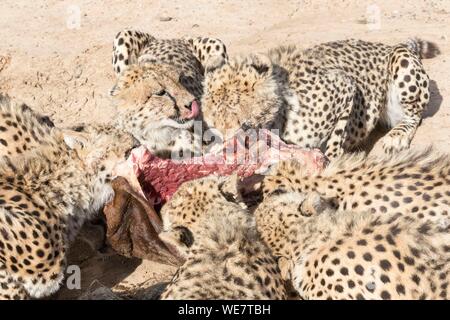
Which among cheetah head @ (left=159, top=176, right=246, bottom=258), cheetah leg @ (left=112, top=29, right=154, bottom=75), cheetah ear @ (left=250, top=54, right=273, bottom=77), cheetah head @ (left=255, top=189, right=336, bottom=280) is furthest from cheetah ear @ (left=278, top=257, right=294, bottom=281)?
cheetah leg @ (left=112, top=29, right=154, bottom=75)

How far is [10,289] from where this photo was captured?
5266 mm

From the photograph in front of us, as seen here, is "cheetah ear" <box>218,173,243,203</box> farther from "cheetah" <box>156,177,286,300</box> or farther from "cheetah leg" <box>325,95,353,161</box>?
"cheetah leg" <box>325,95,353,161</box>

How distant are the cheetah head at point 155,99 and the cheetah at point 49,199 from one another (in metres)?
0.72

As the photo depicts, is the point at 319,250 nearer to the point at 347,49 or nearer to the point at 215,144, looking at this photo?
the point at 215,144

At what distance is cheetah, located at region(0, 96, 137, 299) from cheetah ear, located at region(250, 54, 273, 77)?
1.30m

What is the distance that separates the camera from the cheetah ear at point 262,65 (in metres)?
6.62

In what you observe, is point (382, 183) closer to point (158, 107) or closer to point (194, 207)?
point (194, 207)

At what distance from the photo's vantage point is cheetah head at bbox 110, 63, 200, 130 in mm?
6578

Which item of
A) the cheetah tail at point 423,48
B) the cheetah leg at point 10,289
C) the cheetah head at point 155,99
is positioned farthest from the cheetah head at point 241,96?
the cheetah tail at point 423,48

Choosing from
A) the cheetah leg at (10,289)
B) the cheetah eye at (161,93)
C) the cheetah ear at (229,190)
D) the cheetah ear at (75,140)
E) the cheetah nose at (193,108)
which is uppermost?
the cheetah eye at (161,93)

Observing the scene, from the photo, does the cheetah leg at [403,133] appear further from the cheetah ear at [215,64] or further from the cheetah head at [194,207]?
the cheetah head at [194,207]

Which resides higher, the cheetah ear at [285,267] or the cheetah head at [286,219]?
the cheetah head at [286,219]

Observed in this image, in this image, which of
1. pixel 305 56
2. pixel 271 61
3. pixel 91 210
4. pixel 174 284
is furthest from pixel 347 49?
pixel 174 284
